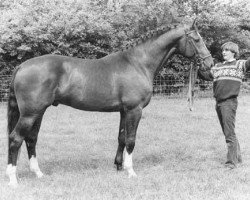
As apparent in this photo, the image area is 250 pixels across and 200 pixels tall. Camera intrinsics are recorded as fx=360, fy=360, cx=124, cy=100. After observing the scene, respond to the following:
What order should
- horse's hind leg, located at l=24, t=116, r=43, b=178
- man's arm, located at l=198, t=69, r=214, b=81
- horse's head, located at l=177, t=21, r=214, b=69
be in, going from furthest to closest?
1. man's arm, located at l=198, t=69, r=214, b=81
2. horse's head, located at l=177, t=21, r=214, b=69
3. horse's hind leg, located at l=24, t=116, r=43, b=178

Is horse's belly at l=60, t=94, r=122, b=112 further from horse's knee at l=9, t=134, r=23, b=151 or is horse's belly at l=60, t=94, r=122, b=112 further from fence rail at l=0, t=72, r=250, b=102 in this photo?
fence rail at l=0, t=72, r=250, b=102

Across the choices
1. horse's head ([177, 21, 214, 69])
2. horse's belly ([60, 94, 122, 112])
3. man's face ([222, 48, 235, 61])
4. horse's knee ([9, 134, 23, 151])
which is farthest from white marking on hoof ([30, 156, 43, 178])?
man's face ([222, 48, 235, 61])

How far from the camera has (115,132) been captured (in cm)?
804

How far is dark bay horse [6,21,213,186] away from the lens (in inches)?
184

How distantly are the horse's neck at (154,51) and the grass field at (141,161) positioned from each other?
1.53 meters

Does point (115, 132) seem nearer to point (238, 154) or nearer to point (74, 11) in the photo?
point (238, 154)

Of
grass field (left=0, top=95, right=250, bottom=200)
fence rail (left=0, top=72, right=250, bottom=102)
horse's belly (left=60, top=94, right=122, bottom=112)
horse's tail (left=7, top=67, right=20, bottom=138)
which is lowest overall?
fence rail (left=0, top=72, right=250, bottom=102)

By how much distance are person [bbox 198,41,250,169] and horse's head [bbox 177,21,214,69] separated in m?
0.26

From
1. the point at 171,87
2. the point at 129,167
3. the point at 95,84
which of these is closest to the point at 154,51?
the point at 95,84

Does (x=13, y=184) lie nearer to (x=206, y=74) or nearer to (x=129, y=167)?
(x=129, y=167)

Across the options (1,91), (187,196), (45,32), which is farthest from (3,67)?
(187,196)

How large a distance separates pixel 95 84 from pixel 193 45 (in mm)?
A: 1573

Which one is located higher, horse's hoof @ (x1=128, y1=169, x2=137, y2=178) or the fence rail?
horse's hoof @ (x1=128, y1=169, x2=137, y2=178)

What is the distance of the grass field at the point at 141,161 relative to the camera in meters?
4.30
